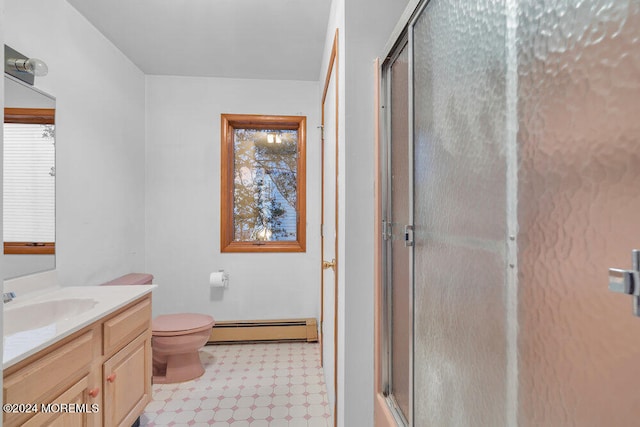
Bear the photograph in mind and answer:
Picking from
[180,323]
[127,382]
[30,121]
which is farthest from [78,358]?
[30,121]

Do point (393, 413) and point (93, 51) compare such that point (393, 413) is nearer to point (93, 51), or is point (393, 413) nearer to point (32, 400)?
point (32, 400)

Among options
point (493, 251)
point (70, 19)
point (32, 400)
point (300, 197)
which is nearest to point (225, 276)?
point (300, 197)

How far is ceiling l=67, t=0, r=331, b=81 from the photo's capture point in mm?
2016

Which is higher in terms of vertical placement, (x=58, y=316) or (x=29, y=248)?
(x=29, y=248)

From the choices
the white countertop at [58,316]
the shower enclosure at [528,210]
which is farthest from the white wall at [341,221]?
the white countertop at [58,316]

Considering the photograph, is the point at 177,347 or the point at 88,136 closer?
the point at 88,136

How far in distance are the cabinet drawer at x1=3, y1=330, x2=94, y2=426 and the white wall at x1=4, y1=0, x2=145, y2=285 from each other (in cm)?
89

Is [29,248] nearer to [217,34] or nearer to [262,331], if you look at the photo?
[217,34]

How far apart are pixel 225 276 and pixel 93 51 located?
1.99m

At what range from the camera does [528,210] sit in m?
0.52

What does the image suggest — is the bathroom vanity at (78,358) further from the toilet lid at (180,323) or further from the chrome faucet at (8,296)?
the toilet lid at (180,323)

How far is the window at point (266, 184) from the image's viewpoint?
3.16 m

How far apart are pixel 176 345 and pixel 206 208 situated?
1.24 m

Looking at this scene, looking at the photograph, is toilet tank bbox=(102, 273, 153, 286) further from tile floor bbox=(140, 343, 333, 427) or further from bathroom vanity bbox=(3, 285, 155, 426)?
tile floor bbox=(140, 343, 333, 427)
